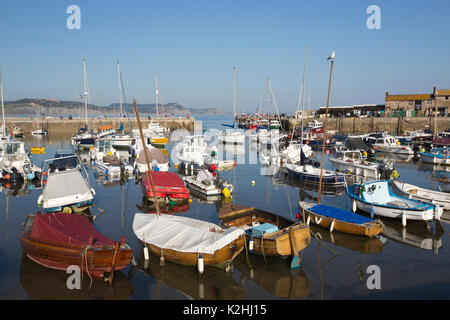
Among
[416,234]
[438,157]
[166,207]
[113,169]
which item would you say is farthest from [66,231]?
[438,157]

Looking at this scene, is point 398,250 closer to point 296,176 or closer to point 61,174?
point 296,176

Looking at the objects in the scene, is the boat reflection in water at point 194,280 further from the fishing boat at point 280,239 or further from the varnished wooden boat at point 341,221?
the varnished wooden boat at point 341,221

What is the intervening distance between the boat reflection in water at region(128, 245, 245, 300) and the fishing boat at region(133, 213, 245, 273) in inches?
12.8

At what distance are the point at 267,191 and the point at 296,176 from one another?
5.10m

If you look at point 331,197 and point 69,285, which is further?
point 331,197

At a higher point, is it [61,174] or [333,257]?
[61,174]

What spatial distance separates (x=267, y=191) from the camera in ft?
83.5

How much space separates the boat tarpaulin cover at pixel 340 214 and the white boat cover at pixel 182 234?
6121 mm

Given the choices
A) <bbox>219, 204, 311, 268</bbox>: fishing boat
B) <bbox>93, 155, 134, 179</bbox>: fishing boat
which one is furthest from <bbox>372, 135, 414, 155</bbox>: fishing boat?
<bbox>219, 204, 311, 268</bbox>: fishing boat

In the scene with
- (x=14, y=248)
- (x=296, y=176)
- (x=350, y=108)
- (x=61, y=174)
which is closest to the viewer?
(x=14, y=248)

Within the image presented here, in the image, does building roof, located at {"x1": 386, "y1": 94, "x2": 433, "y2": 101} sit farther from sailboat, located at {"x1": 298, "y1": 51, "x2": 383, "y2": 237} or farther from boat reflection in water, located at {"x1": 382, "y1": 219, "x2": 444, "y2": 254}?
sailboat, located at {"x1": 298, "y1": 51, "x2": 383, "y2": 237}

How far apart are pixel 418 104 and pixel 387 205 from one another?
64877mm

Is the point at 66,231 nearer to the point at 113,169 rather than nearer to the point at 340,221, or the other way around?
the point at 340,221
